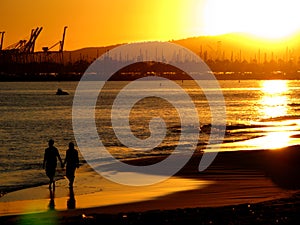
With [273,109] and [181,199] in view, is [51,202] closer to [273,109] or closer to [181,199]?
[181,199]

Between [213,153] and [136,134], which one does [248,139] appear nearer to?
[213,153]

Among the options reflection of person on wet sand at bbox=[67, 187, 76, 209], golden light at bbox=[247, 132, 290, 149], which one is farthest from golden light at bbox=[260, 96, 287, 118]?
reflection of person on wet sand at bbox=[67, 187, 76, 209]

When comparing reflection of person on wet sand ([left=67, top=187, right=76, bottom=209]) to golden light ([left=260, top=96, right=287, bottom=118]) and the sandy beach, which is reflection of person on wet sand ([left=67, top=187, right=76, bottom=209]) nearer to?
the sandy beach

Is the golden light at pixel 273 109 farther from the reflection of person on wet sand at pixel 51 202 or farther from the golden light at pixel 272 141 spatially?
the reflection of person on wet sand at pixel 51 202

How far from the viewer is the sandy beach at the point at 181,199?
12.6 meters

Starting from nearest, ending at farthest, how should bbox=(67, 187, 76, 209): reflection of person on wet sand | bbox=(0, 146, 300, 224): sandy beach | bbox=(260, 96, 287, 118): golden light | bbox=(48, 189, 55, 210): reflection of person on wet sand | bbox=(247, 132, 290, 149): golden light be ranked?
bbox=(0, 146, 300, 224): sandy beach
bbox=(48, 189, 55, 210): reflection of person on wet sand
bbox=(67, 187, 76, 209): reflection of person on wet sand
bbox=(247, 132, 290, 149): golden light
bbox=(260, 96, 287, 118): golden light

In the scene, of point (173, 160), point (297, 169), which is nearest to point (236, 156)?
point (173, 160)

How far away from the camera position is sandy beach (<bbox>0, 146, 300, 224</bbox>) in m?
12.6

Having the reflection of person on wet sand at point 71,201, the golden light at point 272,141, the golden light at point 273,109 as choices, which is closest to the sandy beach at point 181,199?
the reflection of person on wet sand at point 71,201

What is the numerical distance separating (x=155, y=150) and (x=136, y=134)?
560 inches

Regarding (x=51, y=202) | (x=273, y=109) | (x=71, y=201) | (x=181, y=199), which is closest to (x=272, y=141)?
(x=181, y=199)

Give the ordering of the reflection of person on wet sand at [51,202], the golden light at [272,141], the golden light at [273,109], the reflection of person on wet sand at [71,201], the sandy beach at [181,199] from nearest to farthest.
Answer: the sandy beach at [181,199] < the reflection of person on wet sand at [51,202] < the reflection of person on wet sand at [71,201] < the golden light at [272,141] < the golden light at [273,109]

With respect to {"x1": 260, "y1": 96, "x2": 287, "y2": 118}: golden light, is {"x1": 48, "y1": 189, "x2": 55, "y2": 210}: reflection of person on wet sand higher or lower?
higher

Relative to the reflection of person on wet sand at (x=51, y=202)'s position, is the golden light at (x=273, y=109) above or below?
below
